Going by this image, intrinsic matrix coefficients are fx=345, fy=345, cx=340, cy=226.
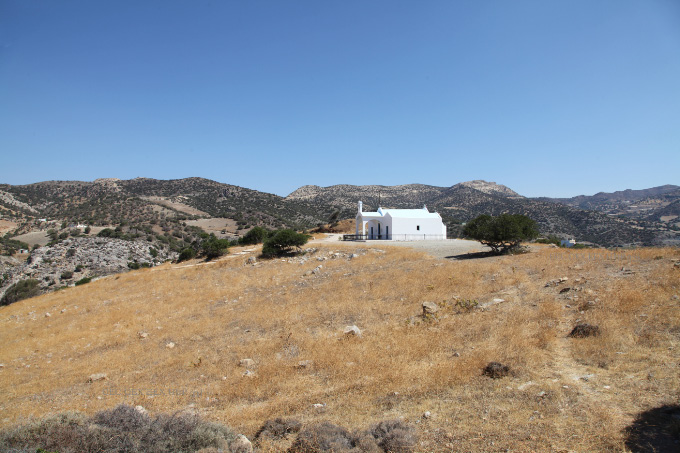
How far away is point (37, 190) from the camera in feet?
294

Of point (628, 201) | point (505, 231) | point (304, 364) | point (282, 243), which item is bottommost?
point (304, 364)

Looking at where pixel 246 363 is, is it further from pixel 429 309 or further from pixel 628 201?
pixel 628 201

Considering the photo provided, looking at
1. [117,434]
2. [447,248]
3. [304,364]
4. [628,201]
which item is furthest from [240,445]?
[628,201]

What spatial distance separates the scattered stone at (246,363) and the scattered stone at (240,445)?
392 centimetres

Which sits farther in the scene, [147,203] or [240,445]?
[147,203]

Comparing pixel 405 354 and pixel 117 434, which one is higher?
pixel 117 434

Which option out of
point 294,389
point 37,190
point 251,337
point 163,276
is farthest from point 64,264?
point 37,190

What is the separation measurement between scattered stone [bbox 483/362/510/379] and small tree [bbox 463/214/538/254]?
17.3m

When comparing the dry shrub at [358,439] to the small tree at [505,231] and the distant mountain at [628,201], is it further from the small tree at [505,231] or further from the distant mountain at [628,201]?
the distant mountain at [628,201]

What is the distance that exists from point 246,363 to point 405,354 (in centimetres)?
409

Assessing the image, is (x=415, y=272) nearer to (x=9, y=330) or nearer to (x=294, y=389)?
(x=294, y=389)

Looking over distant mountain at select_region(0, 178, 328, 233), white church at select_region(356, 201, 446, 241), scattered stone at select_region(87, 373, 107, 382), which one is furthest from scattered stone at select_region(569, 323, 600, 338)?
distant mountain at select_region(0, 178, 328, 233)

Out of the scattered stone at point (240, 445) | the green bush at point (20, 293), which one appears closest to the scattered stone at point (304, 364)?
the scattered stone at point (240, 445)

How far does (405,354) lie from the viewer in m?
8.31
